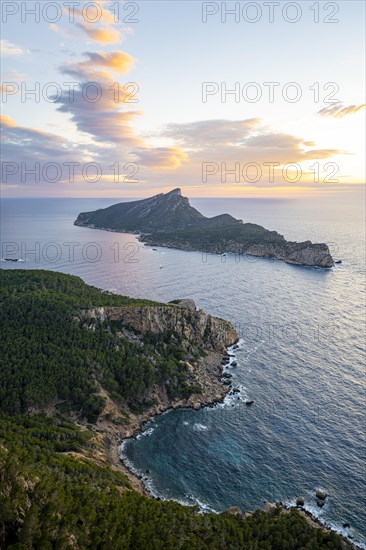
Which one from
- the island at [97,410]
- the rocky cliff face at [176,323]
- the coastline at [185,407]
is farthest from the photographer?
the rocky cliff face at [176,323]

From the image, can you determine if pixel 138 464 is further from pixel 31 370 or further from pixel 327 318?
pixel 327 318

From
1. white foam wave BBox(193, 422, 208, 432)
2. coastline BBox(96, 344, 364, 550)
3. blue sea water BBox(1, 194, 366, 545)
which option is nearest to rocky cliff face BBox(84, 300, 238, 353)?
coastline BBox(96, 344, 364, 550)

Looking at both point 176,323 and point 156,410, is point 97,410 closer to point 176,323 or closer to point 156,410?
point 156,410

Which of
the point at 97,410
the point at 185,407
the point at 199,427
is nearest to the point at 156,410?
the point at 185,407

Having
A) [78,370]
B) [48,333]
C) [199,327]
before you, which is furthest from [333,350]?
[48,333]

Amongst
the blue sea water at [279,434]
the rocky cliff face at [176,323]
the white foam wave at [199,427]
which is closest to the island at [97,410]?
the rocky cliff face at [176,323]

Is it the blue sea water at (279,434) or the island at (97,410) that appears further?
the blue sea water at (279,434)

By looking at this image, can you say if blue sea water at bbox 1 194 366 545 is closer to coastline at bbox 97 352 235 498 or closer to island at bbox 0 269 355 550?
coastline at bbox 97 352 235 498

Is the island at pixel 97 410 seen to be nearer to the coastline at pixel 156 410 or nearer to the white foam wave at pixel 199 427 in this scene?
the coastline at pixel 156 410

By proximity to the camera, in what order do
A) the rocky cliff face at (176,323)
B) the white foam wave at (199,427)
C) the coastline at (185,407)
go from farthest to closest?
the rocky cliff face at (176,323)
the white foam wave at (199,427)
the coastline at (185,407)
